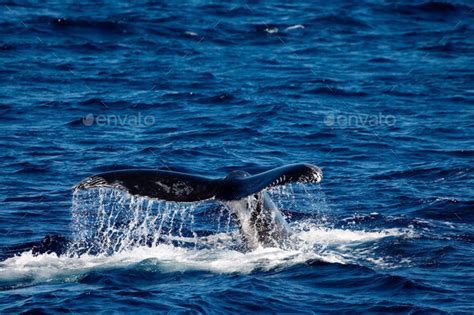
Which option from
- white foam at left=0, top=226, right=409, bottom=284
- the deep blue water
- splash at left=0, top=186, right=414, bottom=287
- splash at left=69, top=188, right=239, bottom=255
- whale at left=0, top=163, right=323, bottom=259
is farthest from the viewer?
splash at left=69, top=188, right=239, bottom=255

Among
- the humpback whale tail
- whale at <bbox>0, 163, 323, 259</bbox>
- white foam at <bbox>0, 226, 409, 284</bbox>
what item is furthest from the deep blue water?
the humpback whale tail

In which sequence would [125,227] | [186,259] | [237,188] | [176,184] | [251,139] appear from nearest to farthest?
1. [237,188]
2. [176,184]
3. [186,259]
4. [125,227]
5. [251,139]

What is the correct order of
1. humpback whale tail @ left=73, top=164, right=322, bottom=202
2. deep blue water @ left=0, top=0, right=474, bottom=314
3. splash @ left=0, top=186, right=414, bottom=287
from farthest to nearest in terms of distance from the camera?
splash @ left=0, top=186, right=414, bottom=287, deep blue water @ left=0, top=0, right=474, bottom=314, humpback whale tail @ left=73, top=164, right=322, bottom=202

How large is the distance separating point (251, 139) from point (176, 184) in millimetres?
8225

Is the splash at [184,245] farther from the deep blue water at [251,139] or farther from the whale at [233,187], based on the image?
the whale at [233,187]

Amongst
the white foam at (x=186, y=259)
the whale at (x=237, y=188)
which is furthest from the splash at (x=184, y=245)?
the whale at (x=237, y=188)

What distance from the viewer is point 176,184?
417 inches

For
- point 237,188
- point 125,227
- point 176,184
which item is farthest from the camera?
point 125,227

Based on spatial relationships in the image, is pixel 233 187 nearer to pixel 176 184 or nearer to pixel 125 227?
pixel 176 184

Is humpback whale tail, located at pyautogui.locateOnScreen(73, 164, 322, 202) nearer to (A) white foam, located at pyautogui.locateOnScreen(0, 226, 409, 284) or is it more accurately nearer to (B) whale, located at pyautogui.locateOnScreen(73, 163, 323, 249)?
(B) whale, located at pyautogui.locateOnScreen(73, 163, 323, 249)

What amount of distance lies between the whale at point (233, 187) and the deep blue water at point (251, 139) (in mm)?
351

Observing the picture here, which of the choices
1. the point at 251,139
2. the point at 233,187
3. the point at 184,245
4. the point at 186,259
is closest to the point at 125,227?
the point at 184,245

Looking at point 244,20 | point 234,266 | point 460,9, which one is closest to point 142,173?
point 234,266

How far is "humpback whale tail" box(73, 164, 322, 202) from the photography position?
33.6 ft
